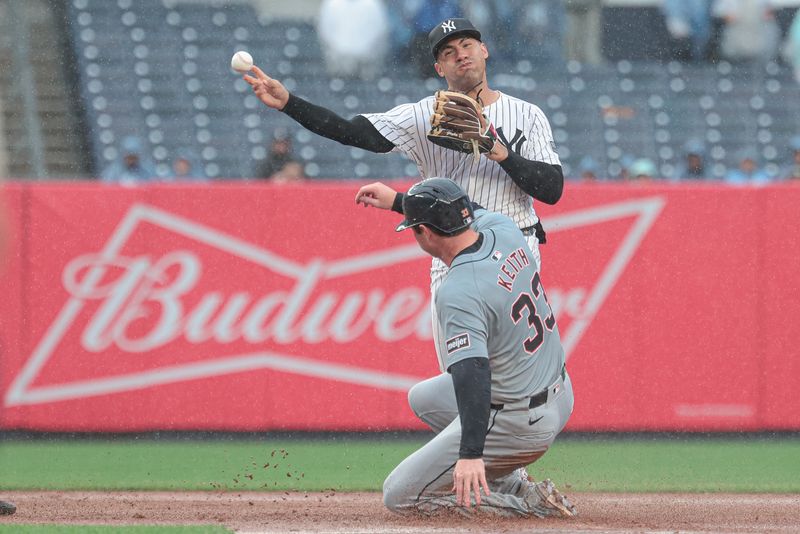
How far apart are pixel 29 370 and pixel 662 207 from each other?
4.25m

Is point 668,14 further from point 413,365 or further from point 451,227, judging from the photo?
point 451,227

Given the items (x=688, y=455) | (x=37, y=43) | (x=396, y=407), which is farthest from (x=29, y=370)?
(x=37, y=43)

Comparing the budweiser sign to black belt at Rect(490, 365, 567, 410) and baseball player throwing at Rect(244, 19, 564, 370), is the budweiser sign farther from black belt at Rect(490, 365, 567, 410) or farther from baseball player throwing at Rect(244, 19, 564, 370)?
black belt at Rect(490, 365, 567, 410)

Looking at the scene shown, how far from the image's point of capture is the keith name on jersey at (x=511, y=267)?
459 cm

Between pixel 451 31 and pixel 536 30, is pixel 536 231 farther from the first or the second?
pixel 536 30

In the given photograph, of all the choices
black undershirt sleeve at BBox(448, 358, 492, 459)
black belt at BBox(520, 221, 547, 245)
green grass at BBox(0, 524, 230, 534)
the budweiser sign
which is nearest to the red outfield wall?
the budweiser sign

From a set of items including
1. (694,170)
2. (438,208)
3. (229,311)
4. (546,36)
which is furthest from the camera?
(546,36)

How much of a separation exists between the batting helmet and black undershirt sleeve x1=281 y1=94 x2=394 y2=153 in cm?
60

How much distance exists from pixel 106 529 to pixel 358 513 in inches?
42.1

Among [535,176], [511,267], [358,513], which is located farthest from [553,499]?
[535,176]

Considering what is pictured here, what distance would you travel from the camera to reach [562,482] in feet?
22.1

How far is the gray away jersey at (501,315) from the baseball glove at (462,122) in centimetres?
30

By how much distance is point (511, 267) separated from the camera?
4.64 m

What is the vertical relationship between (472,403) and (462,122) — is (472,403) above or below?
below
